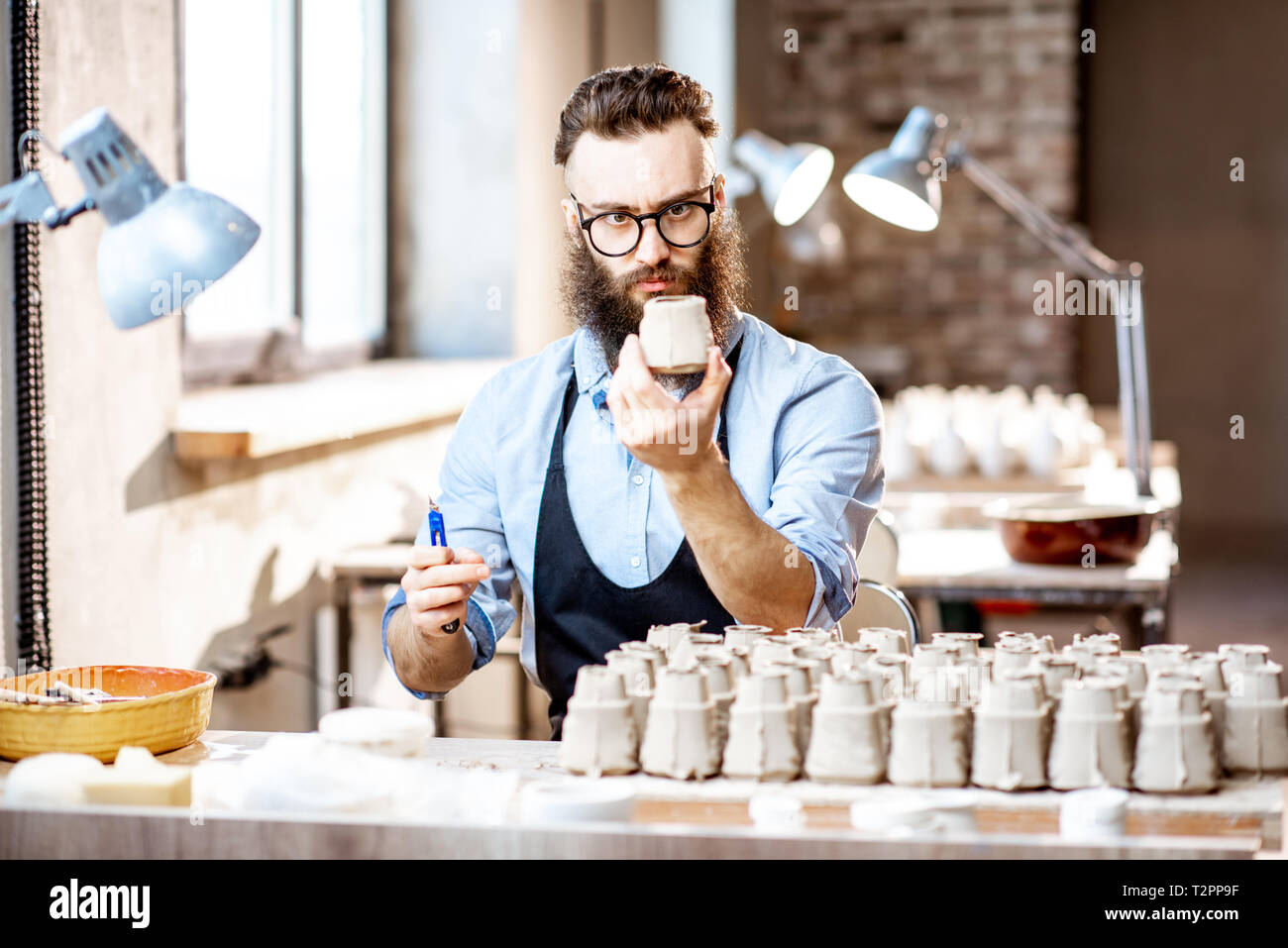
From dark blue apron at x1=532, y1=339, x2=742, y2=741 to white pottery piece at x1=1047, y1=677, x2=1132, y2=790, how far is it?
0.64 meters

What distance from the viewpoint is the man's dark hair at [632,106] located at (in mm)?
1793

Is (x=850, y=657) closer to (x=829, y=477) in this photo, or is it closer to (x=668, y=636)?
(x=668, y=636)

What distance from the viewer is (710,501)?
1505mm

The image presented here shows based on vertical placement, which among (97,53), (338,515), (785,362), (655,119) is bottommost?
(338,515)

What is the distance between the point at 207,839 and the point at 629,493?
2.72ft

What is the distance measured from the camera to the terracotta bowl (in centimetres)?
275

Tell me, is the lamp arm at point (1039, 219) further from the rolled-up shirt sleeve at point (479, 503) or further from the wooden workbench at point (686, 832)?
the wooden workbench at point (686, 832)

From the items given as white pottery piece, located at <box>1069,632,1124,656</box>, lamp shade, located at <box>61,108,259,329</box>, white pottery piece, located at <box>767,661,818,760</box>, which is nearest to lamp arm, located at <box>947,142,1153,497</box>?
white pottery piece, located at <box>1069,632,1124,656</box>

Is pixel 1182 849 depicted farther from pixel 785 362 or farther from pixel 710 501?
pixel 785 362

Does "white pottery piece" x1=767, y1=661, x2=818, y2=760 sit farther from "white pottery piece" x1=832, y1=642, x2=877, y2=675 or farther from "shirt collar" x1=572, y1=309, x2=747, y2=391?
"shirt collar" x1=572, y1=309, x2=747, y2=391

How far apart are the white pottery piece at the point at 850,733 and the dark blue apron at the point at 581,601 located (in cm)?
57

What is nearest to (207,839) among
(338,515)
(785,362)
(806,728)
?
(806,728)

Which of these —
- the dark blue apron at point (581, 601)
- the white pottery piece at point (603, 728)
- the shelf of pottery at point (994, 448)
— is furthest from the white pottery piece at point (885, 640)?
the shelf of pottery at point (994, 448)

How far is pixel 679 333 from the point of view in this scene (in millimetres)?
1350
